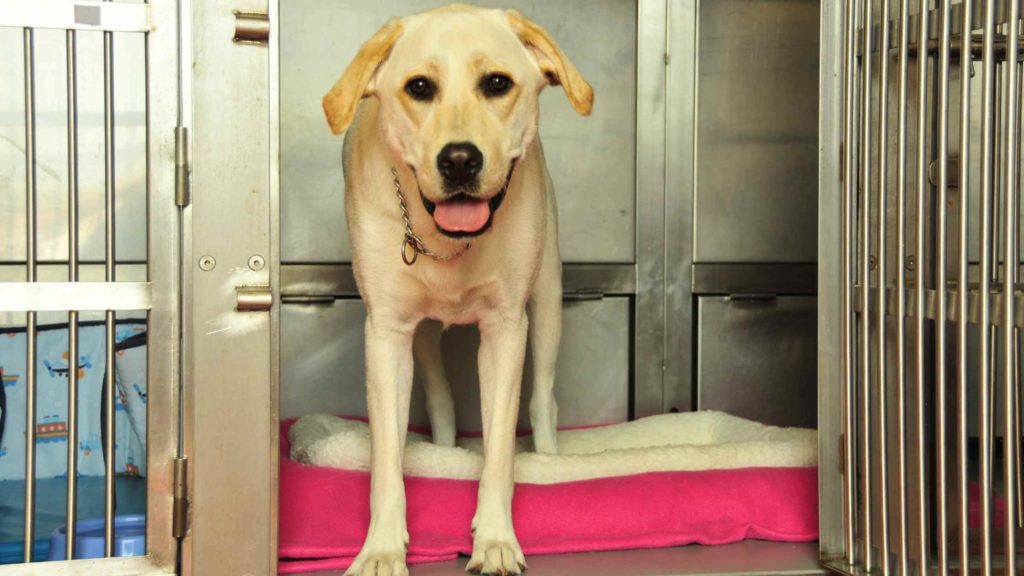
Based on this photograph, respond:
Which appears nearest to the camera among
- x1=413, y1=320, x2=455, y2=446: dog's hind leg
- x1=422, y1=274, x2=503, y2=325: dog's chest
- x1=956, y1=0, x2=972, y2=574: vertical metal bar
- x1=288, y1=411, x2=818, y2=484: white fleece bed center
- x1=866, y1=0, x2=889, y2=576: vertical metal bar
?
x1=956, y1=0, x2=972, y2=574: vertical metal bar

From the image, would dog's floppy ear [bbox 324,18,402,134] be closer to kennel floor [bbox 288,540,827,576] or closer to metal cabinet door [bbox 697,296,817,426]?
kennel floor [bbox 288,540,827,576]

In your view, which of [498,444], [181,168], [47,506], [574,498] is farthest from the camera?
[47,506]

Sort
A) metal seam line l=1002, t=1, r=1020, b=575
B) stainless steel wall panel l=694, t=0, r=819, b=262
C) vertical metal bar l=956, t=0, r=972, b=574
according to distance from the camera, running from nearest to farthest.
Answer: metal seam line l=1002, t=1, r=1020, b=575, vertical metal bar l=956, t=0, r=972, b=574, stainless steel wall panel l=694, t=0, r=819, b=262

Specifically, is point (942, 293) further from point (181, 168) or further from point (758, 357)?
point (758, 357)

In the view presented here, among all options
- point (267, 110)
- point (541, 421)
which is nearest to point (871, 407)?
point (541, 421)

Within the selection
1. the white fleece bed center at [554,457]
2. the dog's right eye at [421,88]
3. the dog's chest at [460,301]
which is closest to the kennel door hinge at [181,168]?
the dog's right eye at [421,88]

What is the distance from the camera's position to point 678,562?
7.33 ft

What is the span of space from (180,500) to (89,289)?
43 centimetres

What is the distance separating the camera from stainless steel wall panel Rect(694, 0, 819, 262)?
377cm

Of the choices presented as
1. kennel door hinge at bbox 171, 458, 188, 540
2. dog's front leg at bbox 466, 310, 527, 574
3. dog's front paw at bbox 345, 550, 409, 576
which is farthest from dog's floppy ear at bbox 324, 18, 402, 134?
dog's front paw at bbox 345, 550, 409, 576

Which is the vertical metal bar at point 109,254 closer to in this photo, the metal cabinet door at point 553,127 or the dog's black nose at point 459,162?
the dog's black nose at point 459,162

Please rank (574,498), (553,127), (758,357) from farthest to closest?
(758,357)
(553,127)
(574,498)

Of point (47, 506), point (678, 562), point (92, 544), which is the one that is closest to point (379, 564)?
point (92, 544)

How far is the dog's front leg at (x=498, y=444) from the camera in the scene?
6.97 feet
